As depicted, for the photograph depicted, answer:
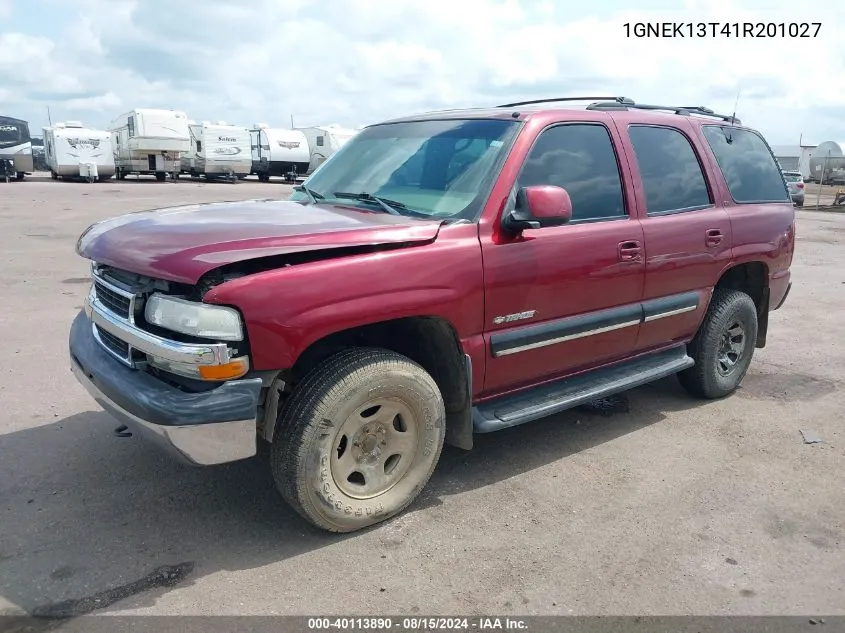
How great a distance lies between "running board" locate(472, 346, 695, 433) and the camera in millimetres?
3674

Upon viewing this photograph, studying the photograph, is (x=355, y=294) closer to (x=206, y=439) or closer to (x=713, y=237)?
(x=206, y=439)

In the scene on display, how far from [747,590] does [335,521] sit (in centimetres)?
179

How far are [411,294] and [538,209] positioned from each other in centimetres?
75

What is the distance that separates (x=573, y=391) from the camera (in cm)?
406

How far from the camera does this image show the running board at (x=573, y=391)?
3.67m

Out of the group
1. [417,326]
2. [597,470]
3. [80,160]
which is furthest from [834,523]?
[80,160]

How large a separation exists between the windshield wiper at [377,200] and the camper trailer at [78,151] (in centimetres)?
3089

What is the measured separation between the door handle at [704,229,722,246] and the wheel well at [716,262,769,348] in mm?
530

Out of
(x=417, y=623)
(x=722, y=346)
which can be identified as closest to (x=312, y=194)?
(x=417, y=623)

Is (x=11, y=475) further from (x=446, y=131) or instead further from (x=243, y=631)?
(x=446, y=131)

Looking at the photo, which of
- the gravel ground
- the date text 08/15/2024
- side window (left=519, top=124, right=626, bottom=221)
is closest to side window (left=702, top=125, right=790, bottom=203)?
side window (left=519, top=124, right=626, bottom=221)

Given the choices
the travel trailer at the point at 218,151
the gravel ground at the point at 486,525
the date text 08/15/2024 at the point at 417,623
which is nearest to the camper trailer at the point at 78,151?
the travel trailer at the point at 218,151

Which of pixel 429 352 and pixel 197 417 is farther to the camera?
pixel 429 352

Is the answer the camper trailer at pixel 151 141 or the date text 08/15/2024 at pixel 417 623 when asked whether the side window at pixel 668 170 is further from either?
the camper trailer at pixel 151 141
